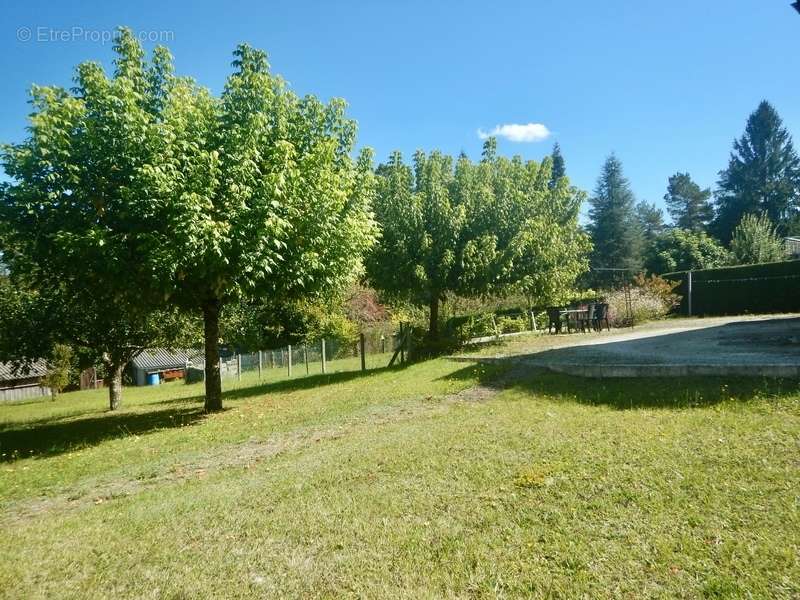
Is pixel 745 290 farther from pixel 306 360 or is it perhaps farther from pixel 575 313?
pixel 306 360

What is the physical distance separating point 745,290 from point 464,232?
1574cm

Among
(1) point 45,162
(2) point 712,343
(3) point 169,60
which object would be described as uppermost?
(3) point 169,60

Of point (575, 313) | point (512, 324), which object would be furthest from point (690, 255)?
point (512, 324)

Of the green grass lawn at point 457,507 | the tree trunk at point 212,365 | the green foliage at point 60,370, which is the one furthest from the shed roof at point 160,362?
the green grass lawn at point 457,507

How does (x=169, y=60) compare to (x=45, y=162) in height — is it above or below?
above

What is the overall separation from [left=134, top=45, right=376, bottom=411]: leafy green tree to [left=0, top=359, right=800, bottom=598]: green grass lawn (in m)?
3.35

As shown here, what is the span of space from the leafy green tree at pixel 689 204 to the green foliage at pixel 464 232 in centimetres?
6248

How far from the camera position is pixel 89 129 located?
8555 mm

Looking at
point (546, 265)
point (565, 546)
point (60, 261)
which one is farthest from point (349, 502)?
point (546, 265)

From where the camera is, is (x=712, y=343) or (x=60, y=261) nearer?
(x=60, y=261)

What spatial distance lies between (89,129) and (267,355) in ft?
53.2

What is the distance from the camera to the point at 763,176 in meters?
53.2

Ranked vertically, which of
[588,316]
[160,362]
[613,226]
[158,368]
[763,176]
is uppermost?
[763,176]

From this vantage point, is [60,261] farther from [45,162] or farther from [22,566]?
[22,566]
